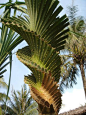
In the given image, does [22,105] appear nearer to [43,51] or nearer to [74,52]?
[74,52]

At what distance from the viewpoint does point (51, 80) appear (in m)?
1.18

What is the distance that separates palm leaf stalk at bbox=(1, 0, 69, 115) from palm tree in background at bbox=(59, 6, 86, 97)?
761cm

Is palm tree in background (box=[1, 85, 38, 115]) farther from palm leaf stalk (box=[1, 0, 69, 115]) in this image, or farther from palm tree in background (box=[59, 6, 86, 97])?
palm leaf stalk (box=[1, 0, 69, 115])

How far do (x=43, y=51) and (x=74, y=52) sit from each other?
8433 millimetres

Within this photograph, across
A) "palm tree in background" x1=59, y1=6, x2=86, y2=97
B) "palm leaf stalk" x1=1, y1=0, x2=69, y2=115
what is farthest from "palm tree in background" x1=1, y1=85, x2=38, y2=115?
"palm leaf stalk" x1=1, y1=0, x2=69, y2=115

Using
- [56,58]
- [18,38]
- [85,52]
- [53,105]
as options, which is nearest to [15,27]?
[56,58]

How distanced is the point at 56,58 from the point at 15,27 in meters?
0.48

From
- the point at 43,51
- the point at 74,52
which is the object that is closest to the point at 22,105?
the point at 74,52

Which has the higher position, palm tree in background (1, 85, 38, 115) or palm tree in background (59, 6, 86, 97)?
palm tree in background (59, 6, 86, 97)

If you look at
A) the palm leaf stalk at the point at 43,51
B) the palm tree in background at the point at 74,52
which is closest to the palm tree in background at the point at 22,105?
the palm tree in background at the point at 74,52

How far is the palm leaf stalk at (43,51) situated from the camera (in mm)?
1169

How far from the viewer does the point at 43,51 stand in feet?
4.46

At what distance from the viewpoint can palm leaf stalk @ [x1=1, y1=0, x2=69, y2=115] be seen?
1.17 meters

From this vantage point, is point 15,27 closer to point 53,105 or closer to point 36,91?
point 36,91
